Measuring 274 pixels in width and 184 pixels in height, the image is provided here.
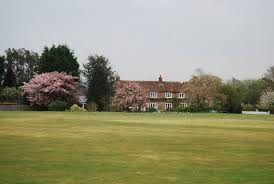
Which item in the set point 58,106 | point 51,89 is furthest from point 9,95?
point 58,106

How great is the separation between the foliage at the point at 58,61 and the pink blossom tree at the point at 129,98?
8.81m

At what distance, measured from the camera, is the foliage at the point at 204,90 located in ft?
308

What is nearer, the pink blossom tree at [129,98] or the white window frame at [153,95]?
the pink blossom tree at [129,98]

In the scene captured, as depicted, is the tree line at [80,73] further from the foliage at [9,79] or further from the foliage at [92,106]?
the foliage at [9,79]

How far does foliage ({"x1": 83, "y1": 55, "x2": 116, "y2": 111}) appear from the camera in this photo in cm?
8625

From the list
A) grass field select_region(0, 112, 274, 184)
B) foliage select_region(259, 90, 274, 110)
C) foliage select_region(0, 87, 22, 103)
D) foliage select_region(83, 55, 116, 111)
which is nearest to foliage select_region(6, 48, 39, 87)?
foliage select_region(0, 87, 22, 103)

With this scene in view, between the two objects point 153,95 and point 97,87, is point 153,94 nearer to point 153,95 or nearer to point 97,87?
point 153,95

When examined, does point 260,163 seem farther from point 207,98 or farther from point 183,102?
point 183,102

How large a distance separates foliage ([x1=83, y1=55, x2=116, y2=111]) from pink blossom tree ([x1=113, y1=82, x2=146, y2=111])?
1.59 meters

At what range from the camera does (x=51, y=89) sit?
81.9 meters

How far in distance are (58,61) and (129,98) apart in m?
14.3

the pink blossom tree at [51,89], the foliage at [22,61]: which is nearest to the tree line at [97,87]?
the pink blossom tree at [51,89]

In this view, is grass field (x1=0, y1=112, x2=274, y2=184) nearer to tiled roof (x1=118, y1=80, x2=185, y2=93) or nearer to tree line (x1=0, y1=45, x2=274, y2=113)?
tree line (x1=0, y1=45, x2=274, y2=113)

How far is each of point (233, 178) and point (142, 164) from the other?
3078 mm
